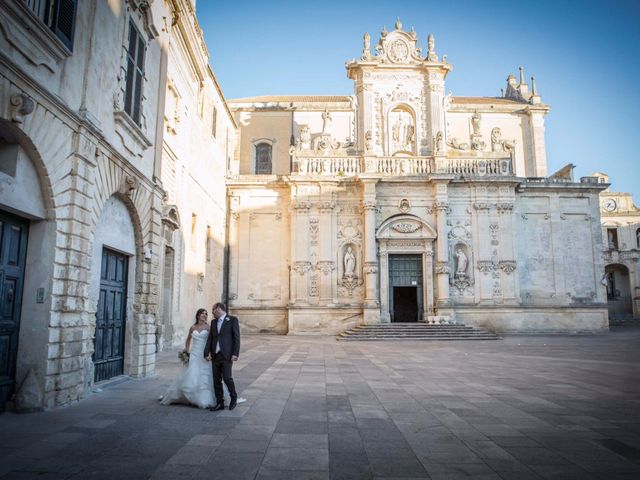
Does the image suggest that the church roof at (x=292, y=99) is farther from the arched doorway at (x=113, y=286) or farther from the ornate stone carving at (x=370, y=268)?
the arched doorway at (x=113, y=286)

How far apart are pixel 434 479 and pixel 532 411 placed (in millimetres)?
3783

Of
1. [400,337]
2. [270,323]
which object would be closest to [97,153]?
[400,337]

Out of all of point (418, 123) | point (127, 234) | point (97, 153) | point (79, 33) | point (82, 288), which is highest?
point (418, 123)

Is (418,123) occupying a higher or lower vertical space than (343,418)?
higher

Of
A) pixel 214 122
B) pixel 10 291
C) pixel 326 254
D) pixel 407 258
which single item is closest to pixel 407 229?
pixel 407 258

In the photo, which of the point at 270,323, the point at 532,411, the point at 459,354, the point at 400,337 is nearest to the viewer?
the point at 532,411

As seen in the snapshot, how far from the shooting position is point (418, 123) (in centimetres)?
2998

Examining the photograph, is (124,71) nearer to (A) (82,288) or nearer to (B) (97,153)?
(B) (97,153)

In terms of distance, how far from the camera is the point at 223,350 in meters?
7.80

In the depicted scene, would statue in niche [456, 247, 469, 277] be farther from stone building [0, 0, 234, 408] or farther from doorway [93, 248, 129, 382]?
doorway [93, 248, 129, 382]

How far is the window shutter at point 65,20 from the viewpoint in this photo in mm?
7367

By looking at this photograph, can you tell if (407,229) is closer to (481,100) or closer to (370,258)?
(370,258)

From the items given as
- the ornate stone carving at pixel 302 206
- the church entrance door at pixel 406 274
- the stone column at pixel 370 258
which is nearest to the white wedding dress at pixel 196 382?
the stone column at pixel 370 258

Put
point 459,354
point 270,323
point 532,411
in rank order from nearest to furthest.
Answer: point 532,411 < point 459,354 < point 270,323
